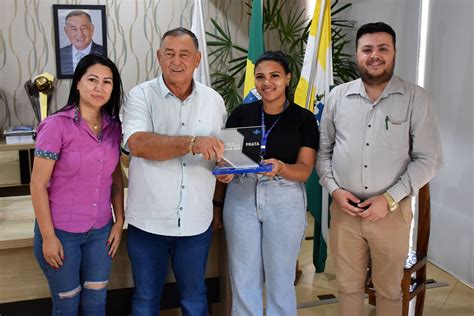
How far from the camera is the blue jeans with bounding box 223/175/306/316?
1901mm

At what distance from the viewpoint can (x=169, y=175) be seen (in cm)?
181

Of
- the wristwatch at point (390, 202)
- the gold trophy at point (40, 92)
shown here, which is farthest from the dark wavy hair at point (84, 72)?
the gold trophy at point (40, 92)

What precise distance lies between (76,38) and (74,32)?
6 cm

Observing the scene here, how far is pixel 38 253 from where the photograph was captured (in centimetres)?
168

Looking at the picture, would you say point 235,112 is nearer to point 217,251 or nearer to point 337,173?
point 337,173

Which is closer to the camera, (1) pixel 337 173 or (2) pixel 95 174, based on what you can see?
(2) pixel 95 174

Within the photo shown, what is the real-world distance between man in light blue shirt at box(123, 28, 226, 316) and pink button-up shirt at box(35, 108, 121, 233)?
0.14 metres

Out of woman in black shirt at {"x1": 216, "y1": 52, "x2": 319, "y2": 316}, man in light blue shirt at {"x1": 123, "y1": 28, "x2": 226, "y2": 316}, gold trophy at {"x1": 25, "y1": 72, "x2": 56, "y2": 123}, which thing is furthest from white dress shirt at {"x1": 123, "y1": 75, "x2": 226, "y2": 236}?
gold trophy at {"x1": 25, "y1": 72, "x2": 56, "y2": 123}

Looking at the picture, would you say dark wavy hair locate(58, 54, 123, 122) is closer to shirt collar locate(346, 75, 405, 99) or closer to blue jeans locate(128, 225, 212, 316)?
blue jeans locate(128, 225, 212, 316)

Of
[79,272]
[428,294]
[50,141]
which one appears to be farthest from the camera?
[428,294]

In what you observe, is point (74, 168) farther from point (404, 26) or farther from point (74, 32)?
point (74, 32)

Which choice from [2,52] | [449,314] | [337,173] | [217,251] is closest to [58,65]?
[2,52]

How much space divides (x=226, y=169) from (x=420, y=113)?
2.71 ft

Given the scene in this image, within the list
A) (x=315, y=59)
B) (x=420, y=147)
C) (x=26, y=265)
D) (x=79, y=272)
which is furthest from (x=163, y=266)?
(x=315, y=59)
